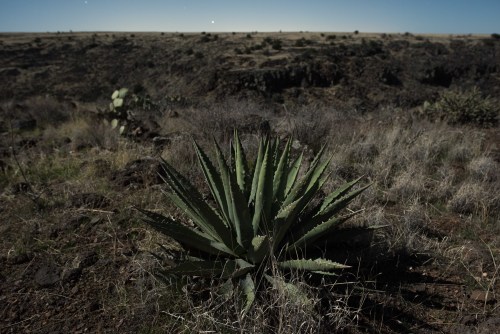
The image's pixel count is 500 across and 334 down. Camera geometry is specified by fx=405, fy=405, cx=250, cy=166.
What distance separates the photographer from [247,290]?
2.22 meters

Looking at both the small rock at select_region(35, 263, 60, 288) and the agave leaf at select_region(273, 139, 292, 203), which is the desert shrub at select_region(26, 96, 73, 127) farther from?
the agave leaf at select_region(273, 139, 292, 203)

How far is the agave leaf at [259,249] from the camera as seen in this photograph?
220 cm

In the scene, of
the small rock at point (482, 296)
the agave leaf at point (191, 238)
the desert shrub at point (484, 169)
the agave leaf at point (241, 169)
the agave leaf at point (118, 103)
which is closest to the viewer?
the agave leaf at point (191, 238)

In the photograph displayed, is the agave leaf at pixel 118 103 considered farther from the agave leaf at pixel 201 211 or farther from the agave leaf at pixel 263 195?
the agave leaf at pixel 263 195

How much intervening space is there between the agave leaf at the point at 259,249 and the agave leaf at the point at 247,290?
0.12m

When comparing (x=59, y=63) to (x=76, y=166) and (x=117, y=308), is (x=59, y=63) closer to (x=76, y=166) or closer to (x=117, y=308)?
(x=76, y=166)

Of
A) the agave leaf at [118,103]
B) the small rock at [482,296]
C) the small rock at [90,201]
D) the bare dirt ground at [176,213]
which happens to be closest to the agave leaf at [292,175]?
the bare dirt ground at [176,213]

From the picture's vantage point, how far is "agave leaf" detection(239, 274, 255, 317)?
208cm

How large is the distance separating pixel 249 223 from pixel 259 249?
0.57ft

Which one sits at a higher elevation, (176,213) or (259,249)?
(259,249)

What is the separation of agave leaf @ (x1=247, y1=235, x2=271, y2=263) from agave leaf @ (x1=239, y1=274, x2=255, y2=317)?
0.12 metres

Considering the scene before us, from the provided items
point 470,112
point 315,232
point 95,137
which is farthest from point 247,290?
point 470,112

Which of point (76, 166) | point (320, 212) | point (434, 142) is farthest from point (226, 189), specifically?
point (434, 142)

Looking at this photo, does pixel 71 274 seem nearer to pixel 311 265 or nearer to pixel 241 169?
pixel 241 169
